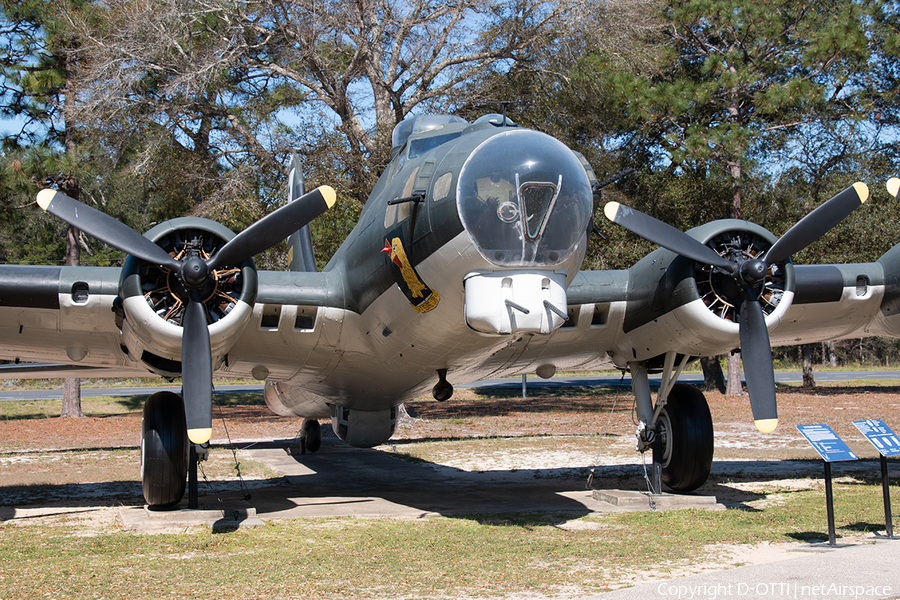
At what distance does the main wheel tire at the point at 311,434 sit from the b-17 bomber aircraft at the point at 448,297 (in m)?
5.36

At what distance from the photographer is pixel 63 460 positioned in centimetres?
1535

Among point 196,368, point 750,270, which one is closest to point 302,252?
point 196,368

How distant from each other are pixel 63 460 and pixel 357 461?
5.77 metres

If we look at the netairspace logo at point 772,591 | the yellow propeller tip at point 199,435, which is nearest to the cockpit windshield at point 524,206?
the netairspace logo at point 772,591

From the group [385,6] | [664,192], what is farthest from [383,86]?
[664,192]

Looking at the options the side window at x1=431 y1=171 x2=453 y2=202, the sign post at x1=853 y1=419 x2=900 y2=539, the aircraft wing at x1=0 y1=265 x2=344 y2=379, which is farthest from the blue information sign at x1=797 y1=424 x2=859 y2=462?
the aircraft wing at x1=0 y1=265 x2=344 y2=379

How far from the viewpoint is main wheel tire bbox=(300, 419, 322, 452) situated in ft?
53.1

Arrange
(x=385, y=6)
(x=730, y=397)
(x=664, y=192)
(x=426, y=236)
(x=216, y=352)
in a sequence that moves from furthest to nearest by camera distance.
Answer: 1. (x=730, y=397)
2. (x=664, y=192)
3. (x=385, y=6)
4. (x=216, y=352)
5. (x=426, y=236)

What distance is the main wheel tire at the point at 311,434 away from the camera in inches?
637

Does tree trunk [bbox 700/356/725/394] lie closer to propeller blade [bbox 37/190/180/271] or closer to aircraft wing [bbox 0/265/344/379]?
aircraft wing [bbox 0/265/344/379]

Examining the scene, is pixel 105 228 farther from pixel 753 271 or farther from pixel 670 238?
pixel 753 271

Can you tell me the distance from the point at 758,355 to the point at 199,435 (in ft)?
20.4

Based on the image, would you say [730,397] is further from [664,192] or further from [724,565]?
[724,565]

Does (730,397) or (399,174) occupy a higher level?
(399,174)
